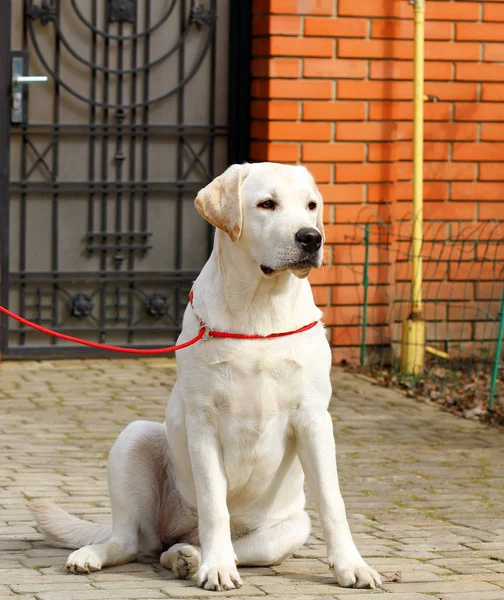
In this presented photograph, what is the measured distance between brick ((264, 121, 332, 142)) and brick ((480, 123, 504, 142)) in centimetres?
124

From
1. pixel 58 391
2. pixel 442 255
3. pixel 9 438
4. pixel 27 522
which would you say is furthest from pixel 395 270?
pixel 27 522

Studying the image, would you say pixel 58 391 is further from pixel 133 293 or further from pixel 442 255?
pixel 442 255

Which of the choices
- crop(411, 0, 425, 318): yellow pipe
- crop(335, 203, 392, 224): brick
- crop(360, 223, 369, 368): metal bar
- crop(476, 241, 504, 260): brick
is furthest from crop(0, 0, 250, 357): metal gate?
crop(476, 241, 504, 260): brick

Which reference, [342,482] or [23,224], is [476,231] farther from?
[342,482]

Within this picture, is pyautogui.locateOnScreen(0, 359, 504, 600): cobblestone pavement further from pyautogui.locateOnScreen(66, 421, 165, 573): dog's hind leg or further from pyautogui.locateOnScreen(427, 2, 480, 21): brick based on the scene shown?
pyautogui.locateOnScreen(427, 2, 480, 21): brick

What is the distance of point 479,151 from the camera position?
9.56 metres

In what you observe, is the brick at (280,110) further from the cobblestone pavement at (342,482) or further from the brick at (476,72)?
the cobblestone pavement at (342,482)

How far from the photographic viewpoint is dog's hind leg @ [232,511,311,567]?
453cm

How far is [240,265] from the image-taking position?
4379 millimetres

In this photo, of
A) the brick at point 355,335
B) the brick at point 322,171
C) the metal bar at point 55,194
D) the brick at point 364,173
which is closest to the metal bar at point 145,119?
the metal bar at point 55,194

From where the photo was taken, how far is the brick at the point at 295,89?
8.95 meters

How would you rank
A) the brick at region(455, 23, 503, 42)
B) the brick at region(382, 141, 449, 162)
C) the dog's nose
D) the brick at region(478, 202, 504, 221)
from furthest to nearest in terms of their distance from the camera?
the brick at region(478, 202, 504, 221) < the brick at region(455, 23, 503, 42) < the brick at region(382, 141, 449, 162) < the dog's nose

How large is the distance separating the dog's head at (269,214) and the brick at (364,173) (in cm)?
480

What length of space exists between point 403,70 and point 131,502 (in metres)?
5.42
